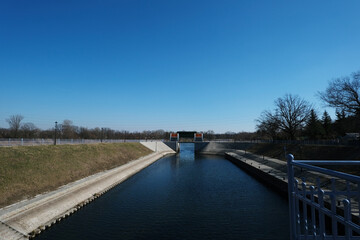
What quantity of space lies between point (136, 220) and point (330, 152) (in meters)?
34.2

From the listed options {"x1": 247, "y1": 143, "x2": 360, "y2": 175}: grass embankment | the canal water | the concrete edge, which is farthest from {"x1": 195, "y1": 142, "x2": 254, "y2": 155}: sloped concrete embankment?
the canal water

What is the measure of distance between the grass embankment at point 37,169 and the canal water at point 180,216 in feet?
15.6

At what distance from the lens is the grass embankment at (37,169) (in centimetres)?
1872

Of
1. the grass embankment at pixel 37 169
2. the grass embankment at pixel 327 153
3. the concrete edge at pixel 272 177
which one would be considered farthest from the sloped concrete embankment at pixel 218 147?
the grass embankment at pixel 37 169

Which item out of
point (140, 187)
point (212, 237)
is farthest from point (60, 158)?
point (212, 237)

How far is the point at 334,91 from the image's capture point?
34438 millimetres

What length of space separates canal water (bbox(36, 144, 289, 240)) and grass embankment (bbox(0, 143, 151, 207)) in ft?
15.6

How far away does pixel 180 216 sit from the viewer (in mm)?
18406

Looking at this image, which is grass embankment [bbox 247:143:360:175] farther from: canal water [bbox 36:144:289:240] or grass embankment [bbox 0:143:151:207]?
grass embankment [bbox 0:143:151:207]

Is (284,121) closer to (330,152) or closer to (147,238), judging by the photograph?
(330,152)

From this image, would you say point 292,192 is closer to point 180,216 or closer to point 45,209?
point 180,216

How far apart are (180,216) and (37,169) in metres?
16.7

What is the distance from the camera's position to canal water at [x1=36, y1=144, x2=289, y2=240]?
14.9 metres

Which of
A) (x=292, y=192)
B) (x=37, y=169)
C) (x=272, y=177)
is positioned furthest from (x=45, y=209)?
(x=272, y=177)
